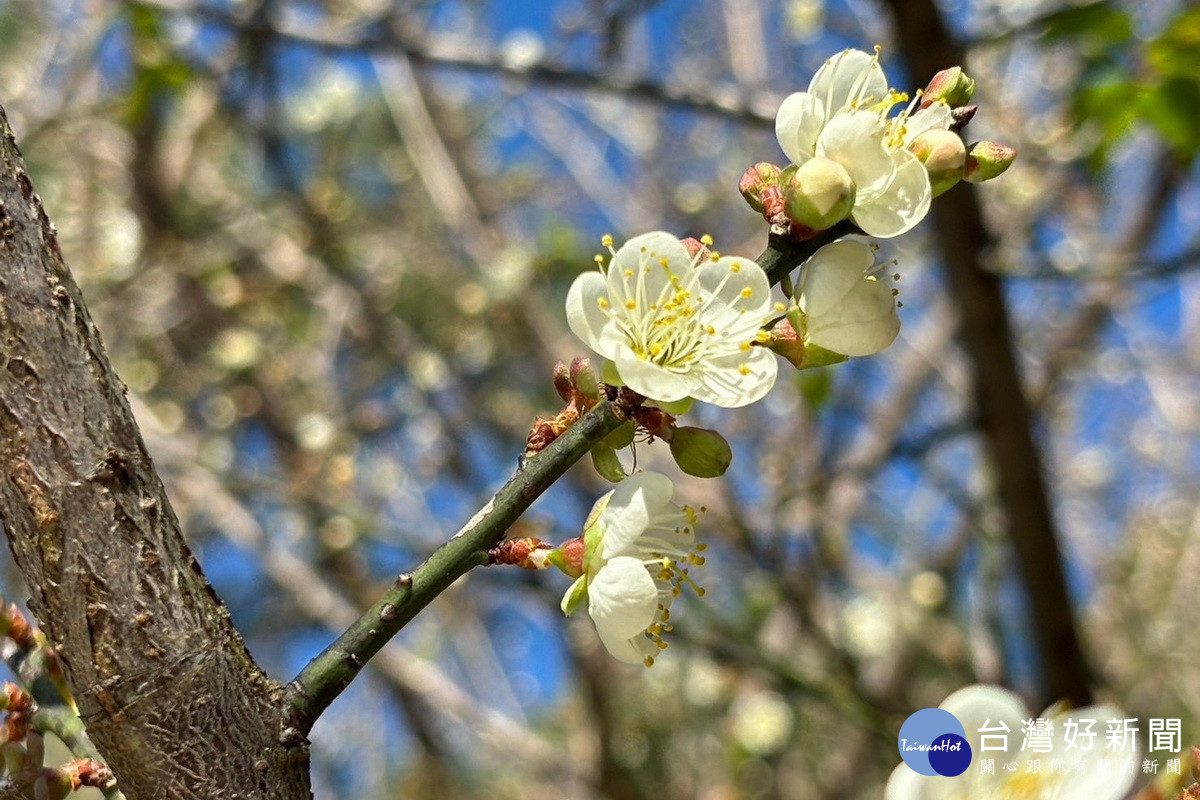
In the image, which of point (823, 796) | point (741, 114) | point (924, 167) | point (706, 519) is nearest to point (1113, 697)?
point (823, 796)

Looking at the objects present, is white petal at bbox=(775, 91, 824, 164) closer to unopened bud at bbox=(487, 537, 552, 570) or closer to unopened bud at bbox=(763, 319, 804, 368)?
unopened bud at bbox=(763, 319, 804, 368)

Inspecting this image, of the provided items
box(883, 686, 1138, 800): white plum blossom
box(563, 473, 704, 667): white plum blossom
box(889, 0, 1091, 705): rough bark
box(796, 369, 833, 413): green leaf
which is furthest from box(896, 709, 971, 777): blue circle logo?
box(796, 369, 833, 413): green leaf

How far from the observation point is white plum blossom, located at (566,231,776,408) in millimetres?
819

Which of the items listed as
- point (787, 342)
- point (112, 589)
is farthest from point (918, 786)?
point (112, 589)

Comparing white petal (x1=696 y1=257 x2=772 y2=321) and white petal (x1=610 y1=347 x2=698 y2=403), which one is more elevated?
white petal (x1=696 y1=257 x2=772 y2=321)

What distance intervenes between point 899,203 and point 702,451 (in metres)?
0.23

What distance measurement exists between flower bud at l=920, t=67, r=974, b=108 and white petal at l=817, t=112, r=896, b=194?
0.21ft

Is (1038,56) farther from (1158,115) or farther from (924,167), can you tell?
(924,167)

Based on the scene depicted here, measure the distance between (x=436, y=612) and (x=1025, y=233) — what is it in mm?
2437

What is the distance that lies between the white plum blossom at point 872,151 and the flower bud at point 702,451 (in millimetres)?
181

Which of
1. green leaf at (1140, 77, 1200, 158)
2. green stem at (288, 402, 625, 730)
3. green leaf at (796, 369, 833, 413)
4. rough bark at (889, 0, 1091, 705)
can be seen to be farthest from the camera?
green leaf at (796, 369, 833, 413)

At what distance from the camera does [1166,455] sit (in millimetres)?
4766

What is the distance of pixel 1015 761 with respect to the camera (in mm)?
804

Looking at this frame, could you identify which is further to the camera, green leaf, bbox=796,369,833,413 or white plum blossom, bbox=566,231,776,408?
green leaf, bbox=796,369,833,413
